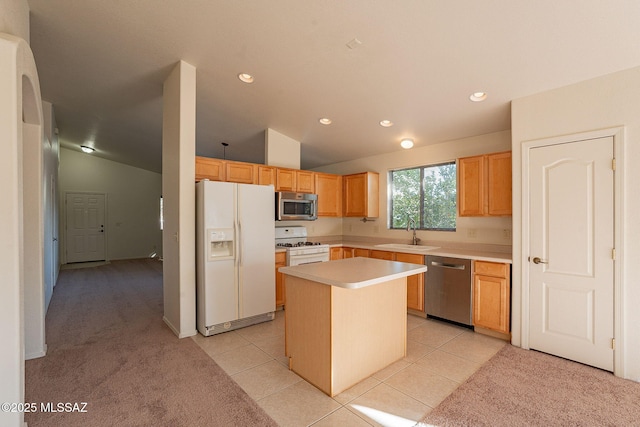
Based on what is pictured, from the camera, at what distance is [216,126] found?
4695mm

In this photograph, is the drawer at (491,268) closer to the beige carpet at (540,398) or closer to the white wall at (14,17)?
the beige carpet at (540,398)

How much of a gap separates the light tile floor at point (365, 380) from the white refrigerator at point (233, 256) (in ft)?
0.89

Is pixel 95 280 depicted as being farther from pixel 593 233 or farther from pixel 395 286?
pixel 593 233

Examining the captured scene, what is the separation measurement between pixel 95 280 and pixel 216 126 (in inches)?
171

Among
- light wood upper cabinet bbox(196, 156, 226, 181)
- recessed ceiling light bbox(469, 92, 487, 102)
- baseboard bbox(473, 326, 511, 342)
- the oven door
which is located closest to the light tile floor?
baseboard bbox(473, 326, 511, 342)

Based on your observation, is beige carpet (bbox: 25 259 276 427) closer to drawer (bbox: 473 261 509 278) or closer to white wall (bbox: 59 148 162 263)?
drawer (bbox: 473 261 509 278)

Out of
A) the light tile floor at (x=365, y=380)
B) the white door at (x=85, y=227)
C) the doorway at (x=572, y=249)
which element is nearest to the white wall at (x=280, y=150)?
the light tile floor at (x=365, y=380)

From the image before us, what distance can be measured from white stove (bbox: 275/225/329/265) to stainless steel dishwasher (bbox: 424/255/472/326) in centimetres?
155

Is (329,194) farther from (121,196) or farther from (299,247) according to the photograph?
(121,196)

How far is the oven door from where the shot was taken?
13.4 feet

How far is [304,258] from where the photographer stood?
4.25m

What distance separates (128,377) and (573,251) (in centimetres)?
404

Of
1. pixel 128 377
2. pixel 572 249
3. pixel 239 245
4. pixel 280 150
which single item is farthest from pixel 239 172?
pixel 572 249

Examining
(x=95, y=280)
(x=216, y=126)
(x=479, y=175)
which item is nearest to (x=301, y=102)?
(x=216, y=126)
